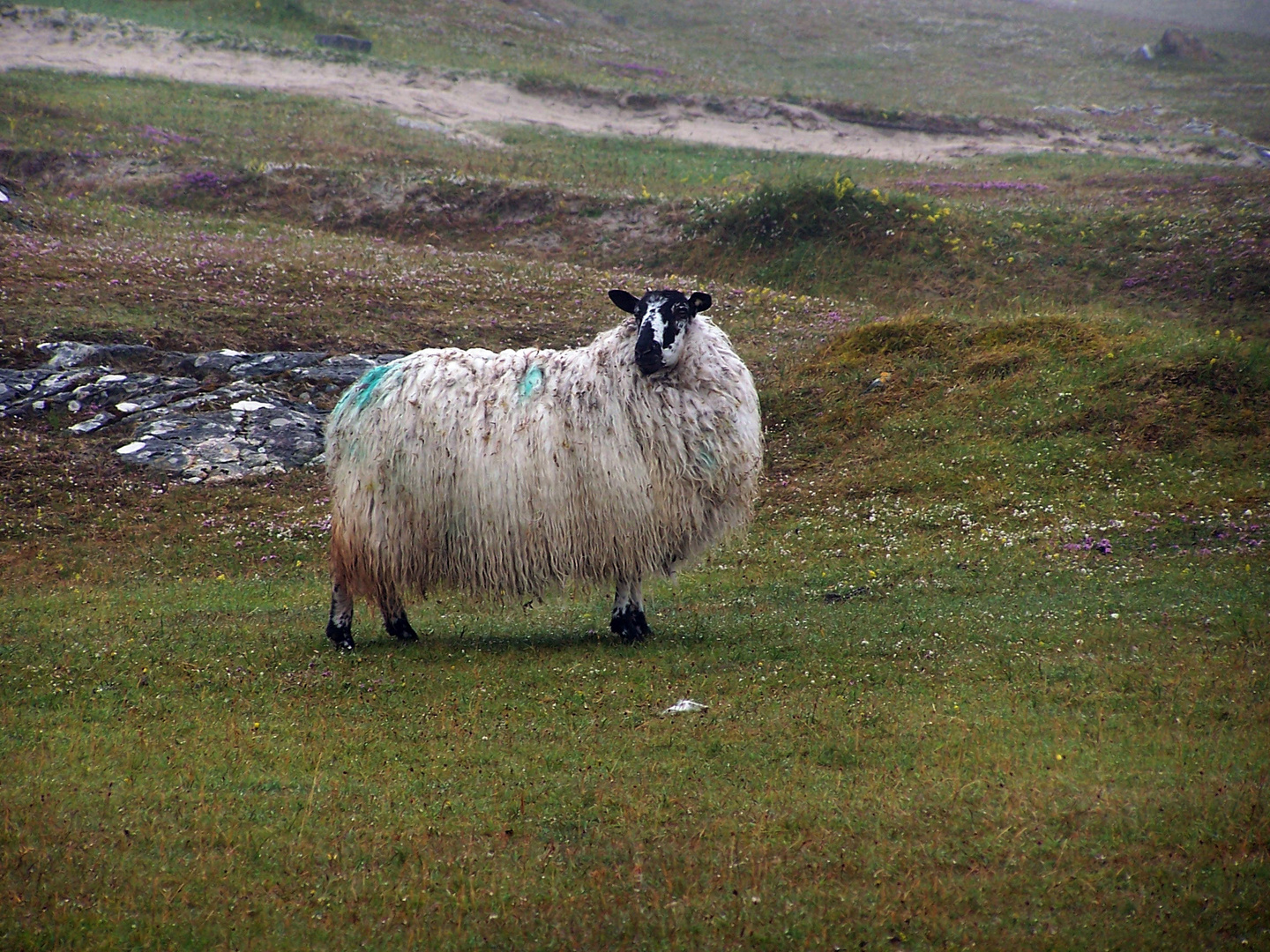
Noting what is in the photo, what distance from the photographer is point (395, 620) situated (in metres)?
13.0

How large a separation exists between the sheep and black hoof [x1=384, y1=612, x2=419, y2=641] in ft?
0.07

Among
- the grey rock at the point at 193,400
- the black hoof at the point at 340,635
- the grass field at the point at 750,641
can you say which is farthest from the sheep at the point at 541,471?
the grey rock at the point at 193,400

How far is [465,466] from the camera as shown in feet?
40.6

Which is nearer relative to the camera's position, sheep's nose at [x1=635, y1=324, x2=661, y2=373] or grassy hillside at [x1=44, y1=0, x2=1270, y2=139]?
sheep's nose at [x1=635, y1=324, x2=661, y2=373]

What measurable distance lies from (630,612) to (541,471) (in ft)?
6.84

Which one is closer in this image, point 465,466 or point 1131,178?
point 465,466

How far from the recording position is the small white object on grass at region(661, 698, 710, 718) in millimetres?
9672

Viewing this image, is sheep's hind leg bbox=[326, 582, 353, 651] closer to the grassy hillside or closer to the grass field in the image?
the grass field

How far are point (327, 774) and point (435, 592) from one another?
4673 millimetres

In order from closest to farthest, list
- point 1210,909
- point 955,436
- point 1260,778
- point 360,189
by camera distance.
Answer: point 1210,909
point 1260,778
point 955,436
point 360,189

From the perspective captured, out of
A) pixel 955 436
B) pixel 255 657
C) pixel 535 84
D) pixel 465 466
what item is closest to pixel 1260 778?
pixel 465 466

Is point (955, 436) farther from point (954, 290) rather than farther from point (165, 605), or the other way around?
point (165, 605)

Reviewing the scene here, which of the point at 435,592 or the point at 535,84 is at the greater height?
the point at 535,84

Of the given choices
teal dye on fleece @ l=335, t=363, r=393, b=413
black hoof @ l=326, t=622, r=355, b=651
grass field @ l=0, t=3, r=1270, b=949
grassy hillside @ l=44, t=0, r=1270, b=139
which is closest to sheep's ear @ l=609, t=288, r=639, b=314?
teal dye on fleece @ l=335, t=363, r=393, b=413
